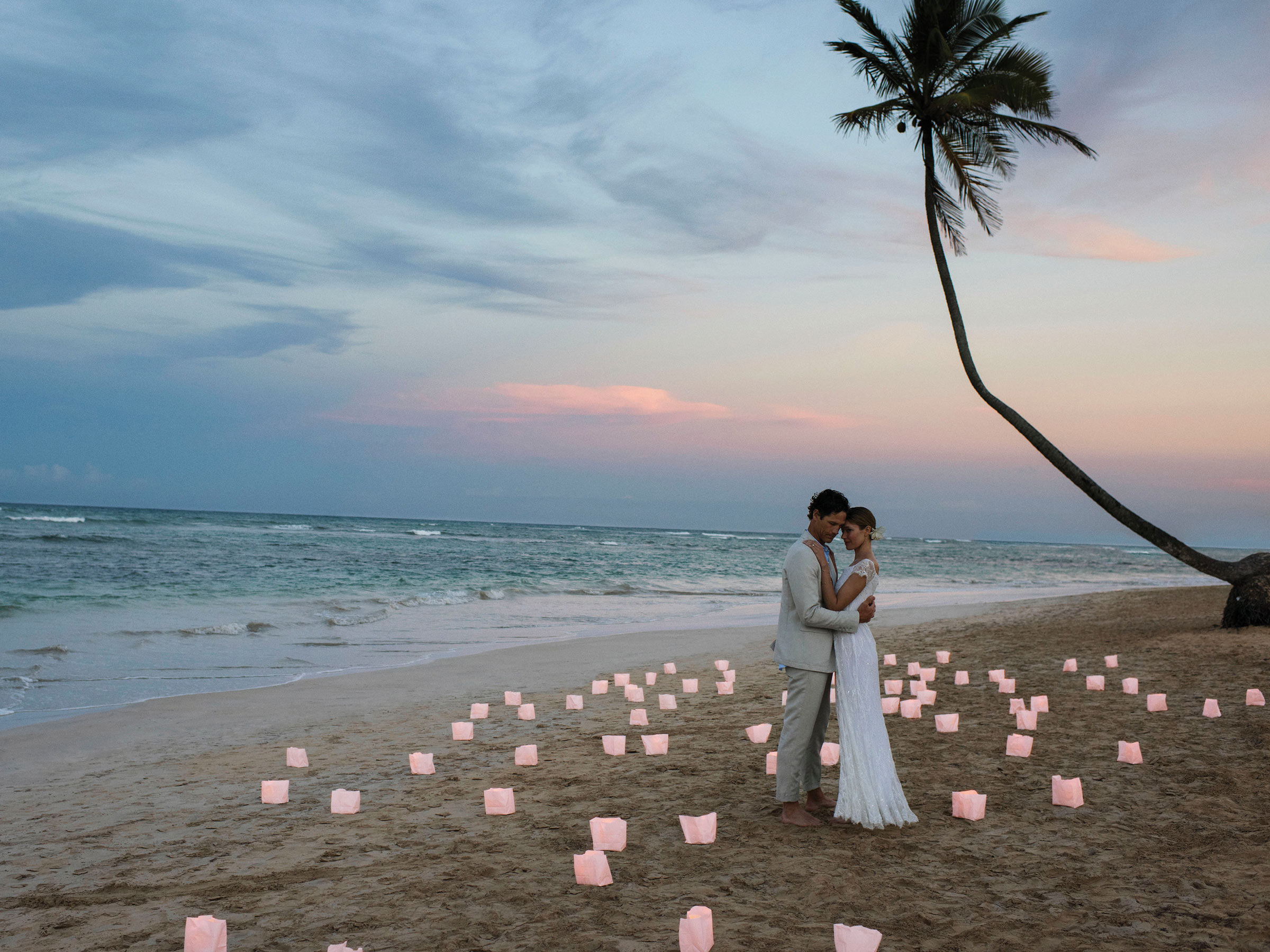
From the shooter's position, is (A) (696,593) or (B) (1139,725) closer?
(B) (1139,725)

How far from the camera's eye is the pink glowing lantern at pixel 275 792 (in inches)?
236

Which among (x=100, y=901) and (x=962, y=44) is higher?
(x=962, y=44)

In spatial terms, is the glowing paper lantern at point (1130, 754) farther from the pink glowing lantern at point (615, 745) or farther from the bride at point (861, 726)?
the pink glowing lantern at point (615, 745)

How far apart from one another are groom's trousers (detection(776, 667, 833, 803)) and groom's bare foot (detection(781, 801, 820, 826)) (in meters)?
0.03

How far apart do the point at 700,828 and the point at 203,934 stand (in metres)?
2.57

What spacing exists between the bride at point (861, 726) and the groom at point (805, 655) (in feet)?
0.25

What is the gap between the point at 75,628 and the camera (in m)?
15.5

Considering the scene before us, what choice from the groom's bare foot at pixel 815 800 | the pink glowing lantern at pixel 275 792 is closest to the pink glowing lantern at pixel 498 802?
the pink glowing lantern at pixel 275 792

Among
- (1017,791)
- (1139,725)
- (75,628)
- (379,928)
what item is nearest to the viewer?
(379,928)

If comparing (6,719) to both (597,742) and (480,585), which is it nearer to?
(597,742)

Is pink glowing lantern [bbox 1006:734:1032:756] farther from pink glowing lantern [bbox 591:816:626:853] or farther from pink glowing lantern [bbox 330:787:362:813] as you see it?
pink glowing lantern [bbox 330:787:362:813]

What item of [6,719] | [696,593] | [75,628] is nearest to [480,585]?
[696,593]

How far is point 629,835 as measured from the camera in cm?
514

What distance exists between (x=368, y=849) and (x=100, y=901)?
1323mm
